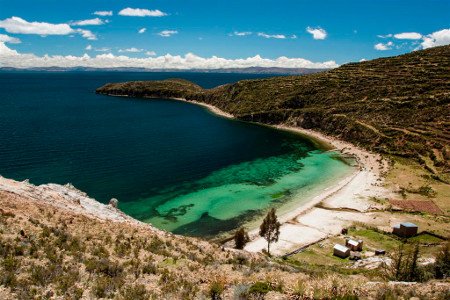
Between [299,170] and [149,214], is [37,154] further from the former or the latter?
[299,170]

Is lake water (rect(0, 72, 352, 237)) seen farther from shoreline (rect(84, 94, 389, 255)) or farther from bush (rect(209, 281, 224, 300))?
bush (rect(209, 281, 224, 300))

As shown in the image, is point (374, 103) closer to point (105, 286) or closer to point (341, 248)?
point (341, 248)

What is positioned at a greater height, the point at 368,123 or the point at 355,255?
the point at 368,123

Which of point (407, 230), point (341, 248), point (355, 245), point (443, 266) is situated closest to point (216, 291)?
point (443, 266)

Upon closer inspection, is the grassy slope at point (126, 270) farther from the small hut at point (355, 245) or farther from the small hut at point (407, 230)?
the small hut at point (407, 230)

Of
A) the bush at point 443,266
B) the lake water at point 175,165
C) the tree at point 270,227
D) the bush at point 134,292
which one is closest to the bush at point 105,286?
the bush at point 134,292

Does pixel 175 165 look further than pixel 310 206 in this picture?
Yes
